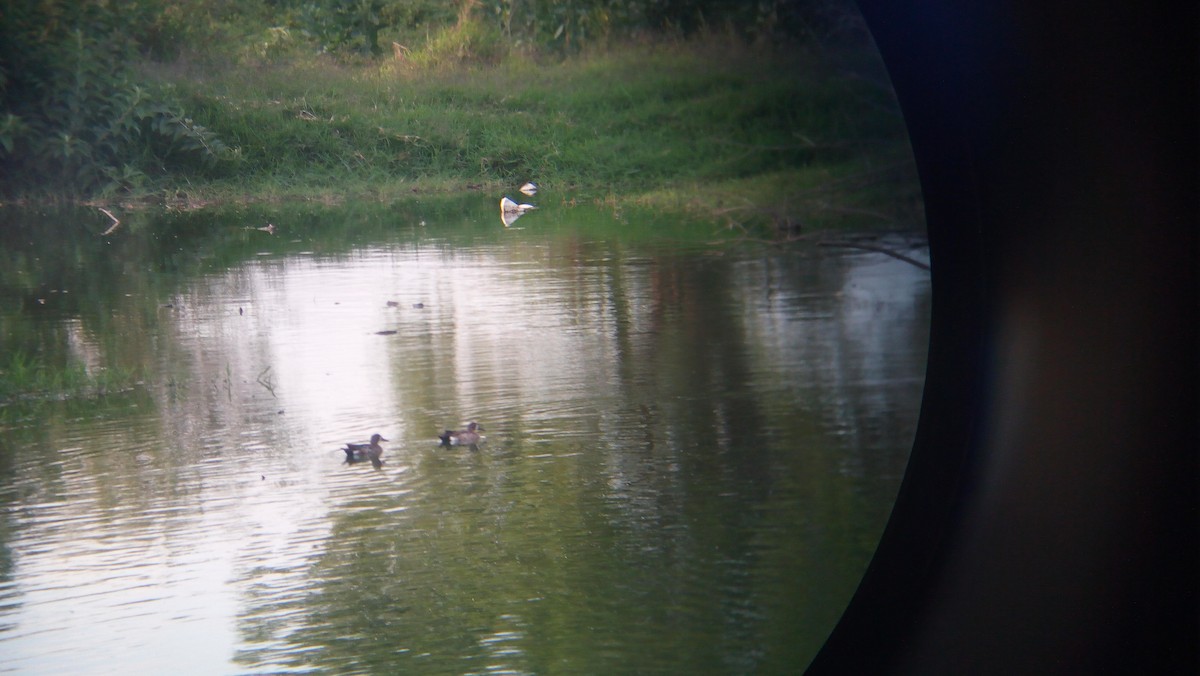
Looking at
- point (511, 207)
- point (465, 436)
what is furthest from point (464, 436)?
point (511, 207)

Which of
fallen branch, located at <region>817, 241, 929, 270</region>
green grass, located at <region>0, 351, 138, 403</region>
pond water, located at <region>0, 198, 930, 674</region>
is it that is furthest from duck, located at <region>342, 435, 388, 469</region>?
fallen branch, located at <region>817, 241, 929, 270</region>

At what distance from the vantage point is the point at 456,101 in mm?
1160

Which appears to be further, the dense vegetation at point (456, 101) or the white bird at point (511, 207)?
the white bird at point (511, 207)

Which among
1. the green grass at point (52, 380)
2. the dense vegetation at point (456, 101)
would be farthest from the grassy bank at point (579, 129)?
the green grass at point (52, 380)

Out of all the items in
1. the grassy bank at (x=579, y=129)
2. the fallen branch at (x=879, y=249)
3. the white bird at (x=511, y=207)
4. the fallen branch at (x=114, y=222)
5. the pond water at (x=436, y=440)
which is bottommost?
the pond water at (x=436, y=440)

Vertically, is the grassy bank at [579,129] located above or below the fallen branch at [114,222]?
above

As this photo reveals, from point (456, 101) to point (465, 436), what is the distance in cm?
39

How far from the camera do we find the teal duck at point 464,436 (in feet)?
3.75

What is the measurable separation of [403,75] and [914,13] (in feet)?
1.88

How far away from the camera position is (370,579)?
1.08 metres

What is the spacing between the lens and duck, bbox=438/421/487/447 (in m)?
1.14

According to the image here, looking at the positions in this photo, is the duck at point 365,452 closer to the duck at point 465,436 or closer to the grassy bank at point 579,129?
the duck at point 465,436

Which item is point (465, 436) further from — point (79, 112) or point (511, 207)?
point (79, 112)

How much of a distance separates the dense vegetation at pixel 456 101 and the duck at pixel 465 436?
0.93ft
